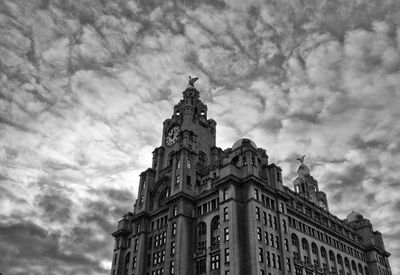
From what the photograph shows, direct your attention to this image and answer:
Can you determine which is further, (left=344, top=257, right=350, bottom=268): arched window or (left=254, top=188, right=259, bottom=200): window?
(left=344, top=257, right=350, bottom=268): arched window

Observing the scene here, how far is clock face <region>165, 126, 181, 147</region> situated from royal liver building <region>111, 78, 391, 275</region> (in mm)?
345

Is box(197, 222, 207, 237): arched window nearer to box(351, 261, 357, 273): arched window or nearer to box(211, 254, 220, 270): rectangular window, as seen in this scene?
box(211, 254, 220, 270): rectangular window

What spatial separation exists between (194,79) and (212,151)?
3116cm

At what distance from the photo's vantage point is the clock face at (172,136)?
123 metres

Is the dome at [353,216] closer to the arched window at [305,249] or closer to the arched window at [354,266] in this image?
the arched window at [354,266]

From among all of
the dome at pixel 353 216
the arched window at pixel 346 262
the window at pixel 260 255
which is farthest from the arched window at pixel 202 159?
the dome at pixel 353 216

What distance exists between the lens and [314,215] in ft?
381

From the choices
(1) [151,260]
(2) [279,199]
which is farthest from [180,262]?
(2) [279,199]

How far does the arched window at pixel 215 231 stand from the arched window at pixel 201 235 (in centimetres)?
299

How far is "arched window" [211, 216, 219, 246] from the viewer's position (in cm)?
9000

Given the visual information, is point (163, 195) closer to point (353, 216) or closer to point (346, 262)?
point (346, 262)

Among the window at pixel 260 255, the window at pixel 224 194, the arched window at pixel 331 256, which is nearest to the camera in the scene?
the window at pixel 260 255

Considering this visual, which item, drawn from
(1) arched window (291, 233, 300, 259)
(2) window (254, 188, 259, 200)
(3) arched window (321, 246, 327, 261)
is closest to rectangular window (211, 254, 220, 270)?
(2) window (254, 188, 259, 200)

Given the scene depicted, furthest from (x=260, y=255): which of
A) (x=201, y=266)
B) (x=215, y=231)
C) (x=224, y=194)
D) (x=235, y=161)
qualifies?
(x=235, y=161)
